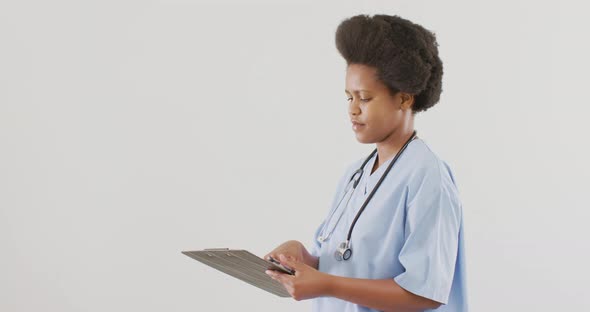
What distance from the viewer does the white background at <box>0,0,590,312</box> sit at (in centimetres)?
327

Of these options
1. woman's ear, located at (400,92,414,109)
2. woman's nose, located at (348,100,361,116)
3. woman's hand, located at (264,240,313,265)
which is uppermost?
woman's ear, located at (400,92,414,109)

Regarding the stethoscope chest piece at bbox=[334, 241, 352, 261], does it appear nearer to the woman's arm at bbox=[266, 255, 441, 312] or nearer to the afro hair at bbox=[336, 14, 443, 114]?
the woman's arm at bbox=[266, 255, 441, 312]

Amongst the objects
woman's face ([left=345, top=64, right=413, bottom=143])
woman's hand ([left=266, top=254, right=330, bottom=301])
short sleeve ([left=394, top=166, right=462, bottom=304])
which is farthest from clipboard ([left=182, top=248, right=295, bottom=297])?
woman's face ([left=345, top=64, right=413, bottom=143])

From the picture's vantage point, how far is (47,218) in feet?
10.8

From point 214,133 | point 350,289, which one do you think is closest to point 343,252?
point 350,289

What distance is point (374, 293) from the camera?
1.42 m

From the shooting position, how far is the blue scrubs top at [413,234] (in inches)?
56.1

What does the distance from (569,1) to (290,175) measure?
56.5 inches

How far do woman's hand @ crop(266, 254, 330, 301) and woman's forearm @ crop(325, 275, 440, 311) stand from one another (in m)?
0.01

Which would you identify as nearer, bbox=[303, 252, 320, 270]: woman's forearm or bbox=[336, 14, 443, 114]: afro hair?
bbox=[336, 14, 443, 114]: afro hair

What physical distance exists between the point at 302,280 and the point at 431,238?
0.84ft

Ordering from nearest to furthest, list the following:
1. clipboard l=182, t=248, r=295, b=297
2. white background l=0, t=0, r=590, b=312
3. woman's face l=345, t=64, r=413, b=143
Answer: clipboard l=182, t=248, r=295, b=297
woman's face l=345, t=64, r=413, b=143
white background l=0, t=0, r=590, b=312

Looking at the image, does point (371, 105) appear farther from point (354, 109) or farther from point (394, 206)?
point (394, 206)

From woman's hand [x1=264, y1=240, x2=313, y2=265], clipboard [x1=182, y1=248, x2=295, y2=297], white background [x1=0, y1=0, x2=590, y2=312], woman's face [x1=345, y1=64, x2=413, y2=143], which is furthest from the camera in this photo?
white background [x1=0, y1=0, x2=590, y2=312]
